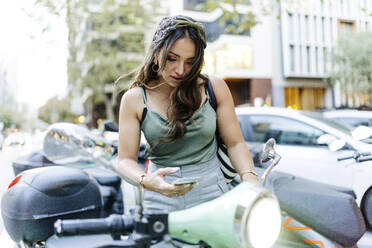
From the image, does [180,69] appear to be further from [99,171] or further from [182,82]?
[99,171]

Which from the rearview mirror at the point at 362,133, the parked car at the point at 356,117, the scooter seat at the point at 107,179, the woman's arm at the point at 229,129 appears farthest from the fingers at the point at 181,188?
the parked car at the point at 356,117

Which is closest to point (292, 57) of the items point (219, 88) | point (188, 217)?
point (219, 88)

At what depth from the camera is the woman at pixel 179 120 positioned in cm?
139

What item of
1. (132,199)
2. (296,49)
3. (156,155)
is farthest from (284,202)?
(296,49)

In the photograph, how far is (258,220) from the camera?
33.7 inches

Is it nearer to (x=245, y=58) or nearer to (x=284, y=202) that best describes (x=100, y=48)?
(x=245, y=58)

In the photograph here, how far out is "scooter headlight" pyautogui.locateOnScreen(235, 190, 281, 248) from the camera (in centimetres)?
83

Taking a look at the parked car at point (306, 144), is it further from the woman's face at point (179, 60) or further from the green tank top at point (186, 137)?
the woman's face at point (179, 60)

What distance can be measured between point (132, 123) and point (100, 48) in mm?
21018

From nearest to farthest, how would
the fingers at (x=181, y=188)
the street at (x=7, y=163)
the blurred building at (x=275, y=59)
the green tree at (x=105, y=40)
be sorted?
the fingers at (x=181, y=188), the street at (x=7, y=163), the green tree at (x=105, y=40), the blurred building at (x=275, y=59)

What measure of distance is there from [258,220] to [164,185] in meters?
0.32

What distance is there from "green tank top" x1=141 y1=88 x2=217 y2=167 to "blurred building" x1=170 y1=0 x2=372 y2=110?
Result: 2072 centimetres

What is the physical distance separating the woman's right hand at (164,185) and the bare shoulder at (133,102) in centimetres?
38

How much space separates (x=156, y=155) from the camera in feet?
5.05
